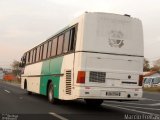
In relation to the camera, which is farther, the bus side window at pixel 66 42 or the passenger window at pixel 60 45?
the passenger window at pixel 60 45

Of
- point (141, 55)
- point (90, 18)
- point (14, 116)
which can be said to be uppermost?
point (90, 18)

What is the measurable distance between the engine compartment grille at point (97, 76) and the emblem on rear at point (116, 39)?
3.83ft

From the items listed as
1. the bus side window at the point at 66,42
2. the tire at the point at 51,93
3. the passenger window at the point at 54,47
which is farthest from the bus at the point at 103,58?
the passenger window at the point at 54,47

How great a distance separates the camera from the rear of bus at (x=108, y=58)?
14164 mm

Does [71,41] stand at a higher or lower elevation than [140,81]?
higher

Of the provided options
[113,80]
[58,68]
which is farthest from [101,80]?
[58,68]

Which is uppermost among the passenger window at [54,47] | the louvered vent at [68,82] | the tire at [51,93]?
the passenger window at [54,47]

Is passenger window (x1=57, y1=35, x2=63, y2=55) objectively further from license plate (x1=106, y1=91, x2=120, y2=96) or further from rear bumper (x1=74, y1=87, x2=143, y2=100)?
license plate (x1=106, y1=91, x2=120, y2=96)

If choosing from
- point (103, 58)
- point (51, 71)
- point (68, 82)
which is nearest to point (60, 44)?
point (51, 71)

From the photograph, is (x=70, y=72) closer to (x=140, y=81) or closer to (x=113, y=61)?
(x=113, y=61)

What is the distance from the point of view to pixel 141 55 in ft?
49.4

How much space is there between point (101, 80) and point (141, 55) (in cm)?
194

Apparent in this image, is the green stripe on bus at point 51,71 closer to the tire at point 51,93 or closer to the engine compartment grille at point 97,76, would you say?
the tire at point 51,93

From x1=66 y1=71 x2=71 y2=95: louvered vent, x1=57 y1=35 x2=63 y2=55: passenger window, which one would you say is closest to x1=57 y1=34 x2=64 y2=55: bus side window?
x1=57 y1=35 x2=63 y2=55: passenger window
